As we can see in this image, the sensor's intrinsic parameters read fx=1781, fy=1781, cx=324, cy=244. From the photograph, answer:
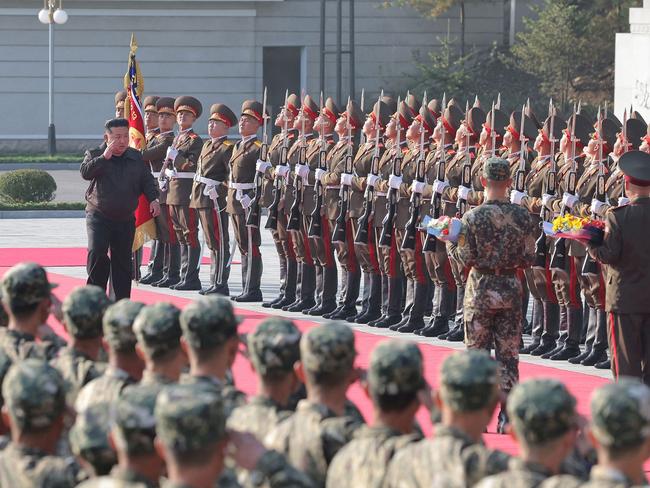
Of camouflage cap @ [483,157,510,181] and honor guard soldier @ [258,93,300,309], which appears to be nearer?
camouflage cap @ [483,157,510,181]

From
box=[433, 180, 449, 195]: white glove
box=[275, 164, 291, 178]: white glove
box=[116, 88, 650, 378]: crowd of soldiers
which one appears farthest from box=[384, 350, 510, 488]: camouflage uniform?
box=[275, 164, 291, 178]: white glove

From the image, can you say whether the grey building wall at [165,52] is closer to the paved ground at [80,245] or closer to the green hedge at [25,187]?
the green hedge at [25,187]

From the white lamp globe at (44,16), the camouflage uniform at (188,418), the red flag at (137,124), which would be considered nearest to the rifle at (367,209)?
the red flag at (137,124)

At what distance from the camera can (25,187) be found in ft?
83.5

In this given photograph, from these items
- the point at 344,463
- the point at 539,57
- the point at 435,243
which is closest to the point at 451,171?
the point at 435,243

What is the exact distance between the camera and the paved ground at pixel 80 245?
13.4m

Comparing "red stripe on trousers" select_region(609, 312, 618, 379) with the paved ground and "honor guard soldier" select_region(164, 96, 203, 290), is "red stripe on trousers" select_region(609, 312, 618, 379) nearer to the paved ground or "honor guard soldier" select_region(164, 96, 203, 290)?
the paved ground

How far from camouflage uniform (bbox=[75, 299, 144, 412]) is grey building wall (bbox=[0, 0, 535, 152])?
3375cm

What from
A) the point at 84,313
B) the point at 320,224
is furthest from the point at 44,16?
the point at 84,313

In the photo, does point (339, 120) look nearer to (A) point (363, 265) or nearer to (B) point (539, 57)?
(A) point (363, 265)

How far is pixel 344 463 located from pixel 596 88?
3538cm

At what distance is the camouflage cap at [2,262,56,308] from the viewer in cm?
710

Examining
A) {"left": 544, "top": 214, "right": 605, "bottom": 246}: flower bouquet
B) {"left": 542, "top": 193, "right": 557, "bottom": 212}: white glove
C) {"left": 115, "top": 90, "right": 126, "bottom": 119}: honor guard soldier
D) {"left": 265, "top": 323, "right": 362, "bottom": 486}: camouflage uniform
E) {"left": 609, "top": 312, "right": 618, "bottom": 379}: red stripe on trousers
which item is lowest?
{"left": 609, "top": 312, "right": 618, "bottom": 379}: red stripe on trousers

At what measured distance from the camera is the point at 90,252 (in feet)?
43.4
